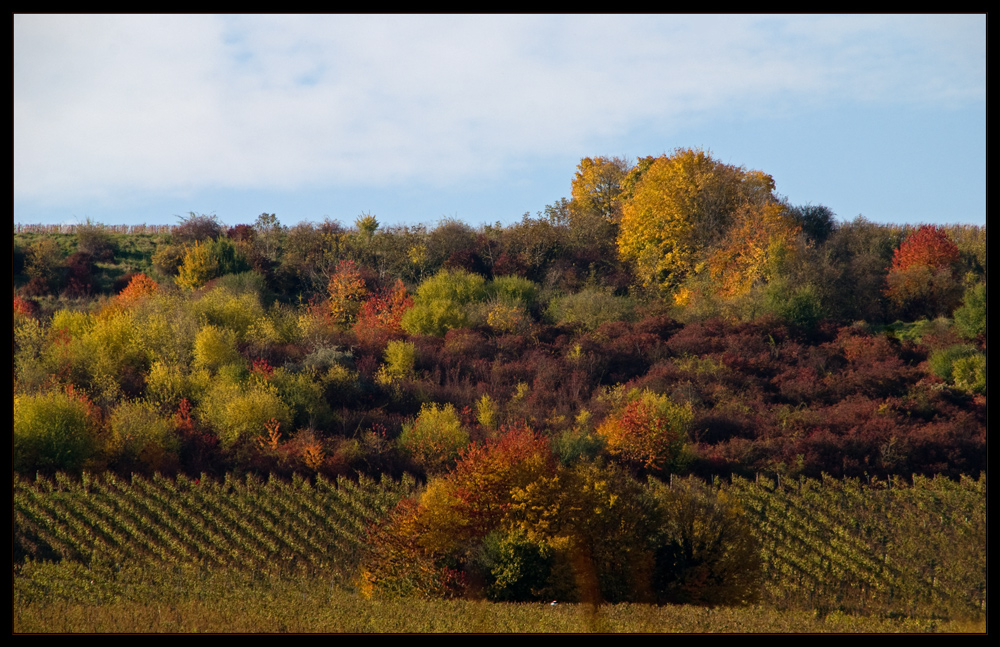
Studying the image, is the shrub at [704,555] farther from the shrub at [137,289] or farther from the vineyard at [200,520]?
the shrub at [137,289]

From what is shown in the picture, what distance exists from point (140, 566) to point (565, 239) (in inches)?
1554

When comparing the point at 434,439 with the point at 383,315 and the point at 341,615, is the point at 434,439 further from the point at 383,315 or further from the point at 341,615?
the point at 383,315

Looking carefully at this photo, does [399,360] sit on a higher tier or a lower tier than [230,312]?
lower

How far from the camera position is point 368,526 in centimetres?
2786

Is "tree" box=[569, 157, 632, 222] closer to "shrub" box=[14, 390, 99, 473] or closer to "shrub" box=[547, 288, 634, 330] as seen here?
"shrub" box=[547, 288, 634, 330]

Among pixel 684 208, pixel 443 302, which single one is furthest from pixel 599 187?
pixel 443 302

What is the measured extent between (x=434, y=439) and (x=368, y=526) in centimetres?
720

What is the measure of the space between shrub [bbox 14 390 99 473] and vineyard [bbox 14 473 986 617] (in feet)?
3.11

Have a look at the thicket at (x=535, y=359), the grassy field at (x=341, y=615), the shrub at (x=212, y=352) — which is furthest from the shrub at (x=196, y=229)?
the grassy field at (x=341, y=615)

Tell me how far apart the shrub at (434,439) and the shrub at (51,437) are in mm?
11056

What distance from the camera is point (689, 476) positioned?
3194 cm

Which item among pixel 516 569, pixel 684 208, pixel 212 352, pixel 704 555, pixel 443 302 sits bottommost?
pixel 516 569

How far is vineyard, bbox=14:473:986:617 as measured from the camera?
2403cm

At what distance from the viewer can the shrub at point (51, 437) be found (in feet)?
106
